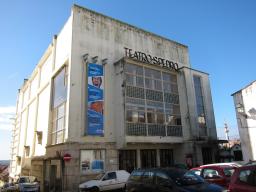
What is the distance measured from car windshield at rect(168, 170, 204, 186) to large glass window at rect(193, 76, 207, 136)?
1758 cm

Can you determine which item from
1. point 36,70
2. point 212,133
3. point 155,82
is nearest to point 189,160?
point 212,133

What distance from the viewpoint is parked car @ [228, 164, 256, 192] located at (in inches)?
234

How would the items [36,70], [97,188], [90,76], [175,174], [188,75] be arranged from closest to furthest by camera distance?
Result: 1. [175,174]
2. [97,188]
3. [90,76]
4. [188,75]
5. [36,70]

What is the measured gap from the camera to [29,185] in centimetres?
1909

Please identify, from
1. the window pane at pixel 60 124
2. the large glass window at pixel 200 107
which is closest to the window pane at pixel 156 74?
the large glass window at pixel 200 107

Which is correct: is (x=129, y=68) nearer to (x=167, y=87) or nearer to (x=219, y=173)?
(x=167, y=87)

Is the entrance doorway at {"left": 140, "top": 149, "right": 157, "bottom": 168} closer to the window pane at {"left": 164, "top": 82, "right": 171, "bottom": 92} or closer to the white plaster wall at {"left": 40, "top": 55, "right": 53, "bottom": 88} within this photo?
the window pane at {"left": 164, "top": 82, "right": 171, "bottom": 92}

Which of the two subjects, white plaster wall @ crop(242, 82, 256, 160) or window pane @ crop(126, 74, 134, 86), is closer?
white plaster wall @ crop(242, 82, 256, 160)

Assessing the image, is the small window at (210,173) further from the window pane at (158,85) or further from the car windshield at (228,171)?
the window pane at (158,85)

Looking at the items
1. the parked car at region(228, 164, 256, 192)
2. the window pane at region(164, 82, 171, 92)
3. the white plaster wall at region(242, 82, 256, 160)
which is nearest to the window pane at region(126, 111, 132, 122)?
the window pane at region(164, 82, 171, 92)

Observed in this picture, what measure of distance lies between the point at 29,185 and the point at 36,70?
58.7 feet

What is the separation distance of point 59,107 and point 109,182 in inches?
373

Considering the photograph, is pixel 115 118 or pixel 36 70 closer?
pixel 115 118

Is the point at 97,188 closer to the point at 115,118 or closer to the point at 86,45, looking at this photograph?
the point at 115,118
